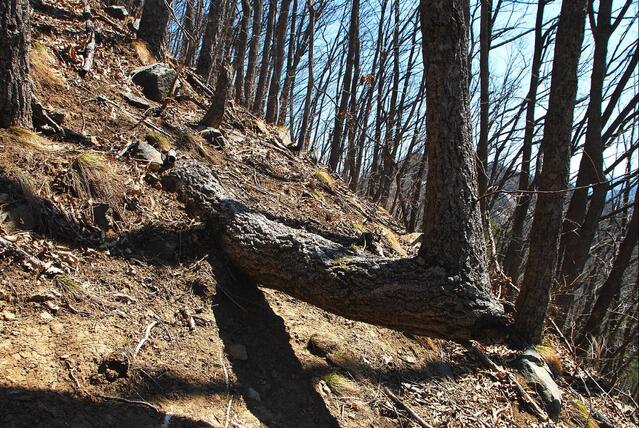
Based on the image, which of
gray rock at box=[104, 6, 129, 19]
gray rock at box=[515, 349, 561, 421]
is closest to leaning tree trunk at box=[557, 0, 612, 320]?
gray rock at box=[515, 349, 561, 421]

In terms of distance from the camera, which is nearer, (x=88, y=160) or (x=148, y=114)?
(x=88, y=160)

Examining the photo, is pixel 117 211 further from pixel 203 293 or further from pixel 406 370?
pixel 406 370

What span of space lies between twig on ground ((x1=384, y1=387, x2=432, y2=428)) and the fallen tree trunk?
70cm

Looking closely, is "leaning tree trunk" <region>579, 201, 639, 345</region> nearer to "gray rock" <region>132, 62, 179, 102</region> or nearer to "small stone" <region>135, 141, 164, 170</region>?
"small stone" <region>135, 141, 164, 170</region>

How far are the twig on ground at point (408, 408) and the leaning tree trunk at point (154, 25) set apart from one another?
5.74 meters

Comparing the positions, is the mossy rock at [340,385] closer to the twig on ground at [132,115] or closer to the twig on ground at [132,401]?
the twig on ground at [132,401]

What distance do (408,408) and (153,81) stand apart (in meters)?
4.86

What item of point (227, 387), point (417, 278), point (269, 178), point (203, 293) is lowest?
point (227, 387)

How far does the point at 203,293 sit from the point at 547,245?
3.50 meters

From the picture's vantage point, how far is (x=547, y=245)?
5.05 m

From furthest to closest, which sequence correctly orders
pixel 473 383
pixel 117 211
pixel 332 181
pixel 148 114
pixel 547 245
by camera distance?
pixel 332 181, pixel 148 114, pixel 547 245, pixel 473 383, pixel 117 211

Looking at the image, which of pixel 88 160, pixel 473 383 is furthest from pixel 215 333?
pixel 473 383

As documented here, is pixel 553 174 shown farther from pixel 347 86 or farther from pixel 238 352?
pixel 347 86

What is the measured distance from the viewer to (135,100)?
567 centimetres
